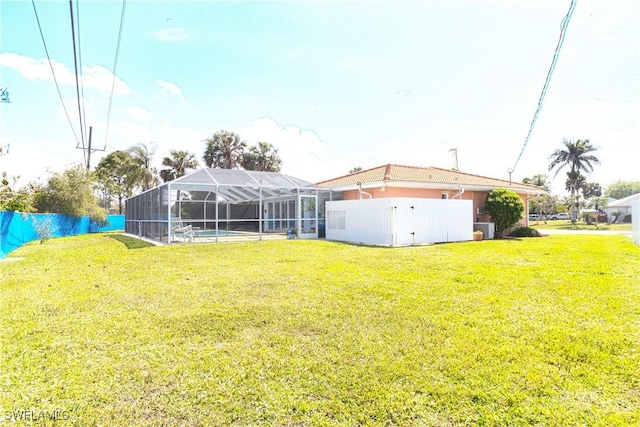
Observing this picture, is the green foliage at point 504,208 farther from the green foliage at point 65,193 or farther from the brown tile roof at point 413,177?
the green foliage at point 65,193

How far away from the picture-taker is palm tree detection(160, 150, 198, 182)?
112ft

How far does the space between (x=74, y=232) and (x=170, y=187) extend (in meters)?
15.2

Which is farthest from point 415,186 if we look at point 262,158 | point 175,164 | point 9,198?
point 175,164

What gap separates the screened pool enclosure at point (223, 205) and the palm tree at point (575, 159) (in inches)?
1429

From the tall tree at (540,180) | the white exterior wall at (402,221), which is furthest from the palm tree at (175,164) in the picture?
the tall tree at (540,180)

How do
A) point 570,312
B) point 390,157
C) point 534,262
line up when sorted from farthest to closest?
point 390,157 → point 534,262 → point 570,312

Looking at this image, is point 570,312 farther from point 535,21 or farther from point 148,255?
point 148,255

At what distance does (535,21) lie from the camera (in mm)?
7121

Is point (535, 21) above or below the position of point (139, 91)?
below

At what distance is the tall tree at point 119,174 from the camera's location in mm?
33375

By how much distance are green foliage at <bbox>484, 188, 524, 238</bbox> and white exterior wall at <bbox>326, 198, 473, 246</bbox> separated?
8.42 feet

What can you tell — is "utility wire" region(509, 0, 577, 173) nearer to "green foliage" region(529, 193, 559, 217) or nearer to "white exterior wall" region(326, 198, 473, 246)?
"white exterior wall" region(326, 198, 473, 246)

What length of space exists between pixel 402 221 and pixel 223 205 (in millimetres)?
15448

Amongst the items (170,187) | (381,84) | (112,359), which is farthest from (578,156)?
(112,359)
